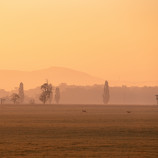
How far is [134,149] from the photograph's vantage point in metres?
39.6

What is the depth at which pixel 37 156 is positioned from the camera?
3591 cm

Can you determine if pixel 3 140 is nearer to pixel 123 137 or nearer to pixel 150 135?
pixel 123 137

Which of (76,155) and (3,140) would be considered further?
(3,140)

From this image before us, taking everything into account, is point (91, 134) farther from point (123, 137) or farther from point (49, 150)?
point (49, 150)

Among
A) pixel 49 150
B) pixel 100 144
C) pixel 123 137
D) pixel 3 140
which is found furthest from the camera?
pixel 123 137

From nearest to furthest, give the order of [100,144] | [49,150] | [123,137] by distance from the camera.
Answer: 1. [49,150]
2. [100,144]
3. [123,137]

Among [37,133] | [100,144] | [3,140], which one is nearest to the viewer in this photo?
[100,144]

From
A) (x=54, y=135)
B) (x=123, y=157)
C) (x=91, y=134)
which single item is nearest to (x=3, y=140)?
(x=54, y=135)

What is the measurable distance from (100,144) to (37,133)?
12805 millimetres

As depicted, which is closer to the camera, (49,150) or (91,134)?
(49,150)

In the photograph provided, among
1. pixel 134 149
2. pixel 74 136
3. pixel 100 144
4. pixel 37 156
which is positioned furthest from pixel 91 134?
pixel 37 156

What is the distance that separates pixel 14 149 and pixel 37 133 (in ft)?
47.6

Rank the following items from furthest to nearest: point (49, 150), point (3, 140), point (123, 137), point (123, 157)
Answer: point (123, 137) < point (3, 140) < point (49, 150) < point (123, 157)

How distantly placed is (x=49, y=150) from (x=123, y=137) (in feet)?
42.0
